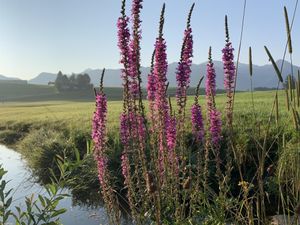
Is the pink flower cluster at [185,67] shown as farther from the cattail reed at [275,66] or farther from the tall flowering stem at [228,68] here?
the cattail reed at [275,66]

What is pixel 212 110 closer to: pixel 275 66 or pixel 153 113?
pixel 153 113

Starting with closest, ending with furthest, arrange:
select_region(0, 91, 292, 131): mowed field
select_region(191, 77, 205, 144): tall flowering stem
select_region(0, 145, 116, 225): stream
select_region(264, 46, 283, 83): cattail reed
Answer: select_region(264, 46, 283, 83): cattail reed → select_region(191, 77, 205, 144): tall flowering stem → select_region(0, 145, 116, 225): stream → select_region(0, 91, 292, 131): mowed field

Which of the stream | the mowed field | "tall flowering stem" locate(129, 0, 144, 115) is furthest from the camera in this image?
the mowed field

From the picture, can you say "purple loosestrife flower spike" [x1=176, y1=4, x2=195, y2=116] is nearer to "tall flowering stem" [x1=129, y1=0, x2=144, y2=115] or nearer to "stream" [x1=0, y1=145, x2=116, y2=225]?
"tall flowering stem" [x1=129, y1=0, x2=144, y2=115]

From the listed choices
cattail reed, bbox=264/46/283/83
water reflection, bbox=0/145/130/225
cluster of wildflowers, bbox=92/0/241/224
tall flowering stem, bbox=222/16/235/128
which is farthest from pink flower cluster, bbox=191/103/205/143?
water reflection, bbox=0/145/130/225

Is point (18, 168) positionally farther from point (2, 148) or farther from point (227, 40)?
point (227, 40)

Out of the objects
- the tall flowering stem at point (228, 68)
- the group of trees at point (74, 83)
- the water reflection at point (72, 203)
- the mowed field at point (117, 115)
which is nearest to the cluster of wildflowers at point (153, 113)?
the tall flowering stem at point (228, 68)

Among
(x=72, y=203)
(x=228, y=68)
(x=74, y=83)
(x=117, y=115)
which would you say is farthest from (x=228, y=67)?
(x=74, y=83)

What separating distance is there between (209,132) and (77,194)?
871 centimetres

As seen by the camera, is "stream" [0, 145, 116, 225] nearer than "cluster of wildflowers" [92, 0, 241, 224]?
No

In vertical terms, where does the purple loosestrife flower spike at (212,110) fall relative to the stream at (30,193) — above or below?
above

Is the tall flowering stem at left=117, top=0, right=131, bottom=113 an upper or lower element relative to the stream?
upper

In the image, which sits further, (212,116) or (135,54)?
(212,116)

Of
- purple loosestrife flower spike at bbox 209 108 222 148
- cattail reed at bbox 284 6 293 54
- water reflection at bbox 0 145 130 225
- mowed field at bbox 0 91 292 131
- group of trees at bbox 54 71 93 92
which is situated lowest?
water reflection at bbox 0 145 130 225
